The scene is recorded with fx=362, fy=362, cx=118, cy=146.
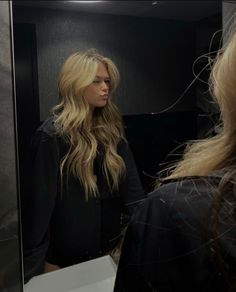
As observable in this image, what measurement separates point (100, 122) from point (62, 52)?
20 centimetres

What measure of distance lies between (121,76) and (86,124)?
156 mm

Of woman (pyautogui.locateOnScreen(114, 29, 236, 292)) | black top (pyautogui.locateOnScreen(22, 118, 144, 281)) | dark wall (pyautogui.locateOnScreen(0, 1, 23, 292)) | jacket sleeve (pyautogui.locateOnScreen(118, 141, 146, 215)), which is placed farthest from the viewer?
jacket sleeve (pyautogui.locateOnScreen(118, 141, 146, 215))

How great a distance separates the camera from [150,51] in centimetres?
99

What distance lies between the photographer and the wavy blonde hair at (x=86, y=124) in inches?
34.4

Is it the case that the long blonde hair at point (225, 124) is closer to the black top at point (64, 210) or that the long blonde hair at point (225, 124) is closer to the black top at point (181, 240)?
the black top at point (181, 240)

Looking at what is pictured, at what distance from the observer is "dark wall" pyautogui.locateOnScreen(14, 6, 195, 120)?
2.79 feet

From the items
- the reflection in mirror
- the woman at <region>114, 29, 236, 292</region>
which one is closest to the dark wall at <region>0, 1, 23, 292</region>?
the reflection in mirror

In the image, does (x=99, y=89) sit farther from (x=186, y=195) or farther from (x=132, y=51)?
(x=186, y=195)

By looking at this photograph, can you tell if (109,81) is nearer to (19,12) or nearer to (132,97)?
(132,97)

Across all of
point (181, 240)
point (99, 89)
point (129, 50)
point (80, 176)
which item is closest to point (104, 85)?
point (99, 89)

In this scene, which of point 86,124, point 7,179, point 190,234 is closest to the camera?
point 190,234

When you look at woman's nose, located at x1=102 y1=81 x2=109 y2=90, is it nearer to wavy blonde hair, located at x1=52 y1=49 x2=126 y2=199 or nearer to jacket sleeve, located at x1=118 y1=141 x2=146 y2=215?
wavy blonde hair, located at x1=52 y1=49 x2=126 y2=199

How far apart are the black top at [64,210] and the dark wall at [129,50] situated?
4.3 inches

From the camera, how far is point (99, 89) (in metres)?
0.92
